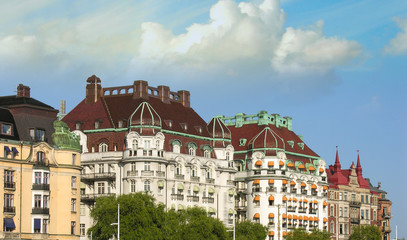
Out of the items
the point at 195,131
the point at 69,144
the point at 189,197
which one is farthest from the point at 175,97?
the point at 69,144

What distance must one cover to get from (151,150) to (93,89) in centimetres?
2046

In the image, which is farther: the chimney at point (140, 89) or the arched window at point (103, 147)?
the chimney at point (140, 89)

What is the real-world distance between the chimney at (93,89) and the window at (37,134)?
35076 mm

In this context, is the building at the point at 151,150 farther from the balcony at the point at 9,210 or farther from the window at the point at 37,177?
the balcony at the point at 9,210

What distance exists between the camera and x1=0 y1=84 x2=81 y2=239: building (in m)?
135

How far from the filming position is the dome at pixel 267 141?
19075 centimetres

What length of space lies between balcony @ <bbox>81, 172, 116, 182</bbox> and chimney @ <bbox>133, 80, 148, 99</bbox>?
58.0 feet

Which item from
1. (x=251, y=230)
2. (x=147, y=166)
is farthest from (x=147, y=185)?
(x=251, y=230)

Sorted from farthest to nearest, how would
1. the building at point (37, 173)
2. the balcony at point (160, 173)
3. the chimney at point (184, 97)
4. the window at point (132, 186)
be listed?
1. the chimney at point (184, 97)
2. the balcony at point (160, 173)
3. the window at point (132, 186)
4. the building at point (37, 173)

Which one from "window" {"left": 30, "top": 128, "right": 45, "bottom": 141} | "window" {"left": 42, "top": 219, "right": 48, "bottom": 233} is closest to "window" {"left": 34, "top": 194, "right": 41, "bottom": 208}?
"window" {"left": 42, "top": 219, "right": 48, "bottom": 233}

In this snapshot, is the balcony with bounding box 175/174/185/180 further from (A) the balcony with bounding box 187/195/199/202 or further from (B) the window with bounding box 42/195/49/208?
(B) the window with bounding box 42/195/49/208

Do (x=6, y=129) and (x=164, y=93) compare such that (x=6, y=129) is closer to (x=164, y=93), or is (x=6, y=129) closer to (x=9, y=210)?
(x=9, y=210)

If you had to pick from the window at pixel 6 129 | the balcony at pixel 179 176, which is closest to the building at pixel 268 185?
the balcony at pixel 179 176

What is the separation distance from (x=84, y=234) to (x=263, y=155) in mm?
41285
